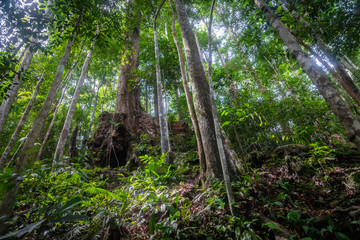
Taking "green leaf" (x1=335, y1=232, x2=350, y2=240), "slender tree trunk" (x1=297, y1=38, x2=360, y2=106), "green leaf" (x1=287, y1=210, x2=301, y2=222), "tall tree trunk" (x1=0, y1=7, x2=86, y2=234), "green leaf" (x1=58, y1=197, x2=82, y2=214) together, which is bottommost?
"green leaf" (x1=335, y1=232, x2=350, y2=240)

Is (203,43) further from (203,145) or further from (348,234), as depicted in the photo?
(348,234)

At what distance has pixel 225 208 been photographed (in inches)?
85.2

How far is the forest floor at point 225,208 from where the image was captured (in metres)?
1.66

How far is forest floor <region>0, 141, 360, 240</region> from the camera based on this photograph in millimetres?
1655

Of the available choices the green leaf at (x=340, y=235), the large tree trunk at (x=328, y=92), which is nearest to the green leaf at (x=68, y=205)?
the green leaf at (x=340, y=235)

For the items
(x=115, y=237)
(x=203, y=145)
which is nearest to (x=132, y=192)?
(x=115, y=237)

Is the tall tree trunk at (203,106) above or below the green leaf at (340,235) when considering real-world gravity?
above

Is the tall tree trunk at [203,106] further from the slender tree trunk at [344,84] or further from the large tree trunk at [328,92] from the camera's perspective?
the slender tree trunk at [344,84]

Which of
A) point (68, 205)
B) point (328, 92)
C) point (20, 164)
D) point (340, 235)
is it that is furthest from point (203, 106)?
point (20, 164)

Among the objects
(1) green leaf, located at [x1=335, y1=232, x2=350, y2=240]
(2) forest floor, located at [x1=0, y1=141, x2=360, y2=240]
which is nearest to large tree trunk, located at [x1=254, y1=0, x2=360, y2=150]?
(2) forest floor, located at [x1=0, y1=141, x2=360, y2=240]

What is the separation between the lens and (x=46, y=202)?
7.77 feet

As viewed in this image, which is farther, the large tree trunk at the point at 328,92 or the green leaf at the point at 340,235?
the large tree trunk at the point at 328,92

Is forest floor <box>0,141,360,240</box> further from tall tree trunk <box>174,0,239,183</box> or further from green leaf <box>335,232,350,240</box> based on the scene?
tall tree trunk <box>174,0,239,183</box>

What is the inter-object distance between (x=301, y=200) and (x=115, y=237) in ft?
8.61
